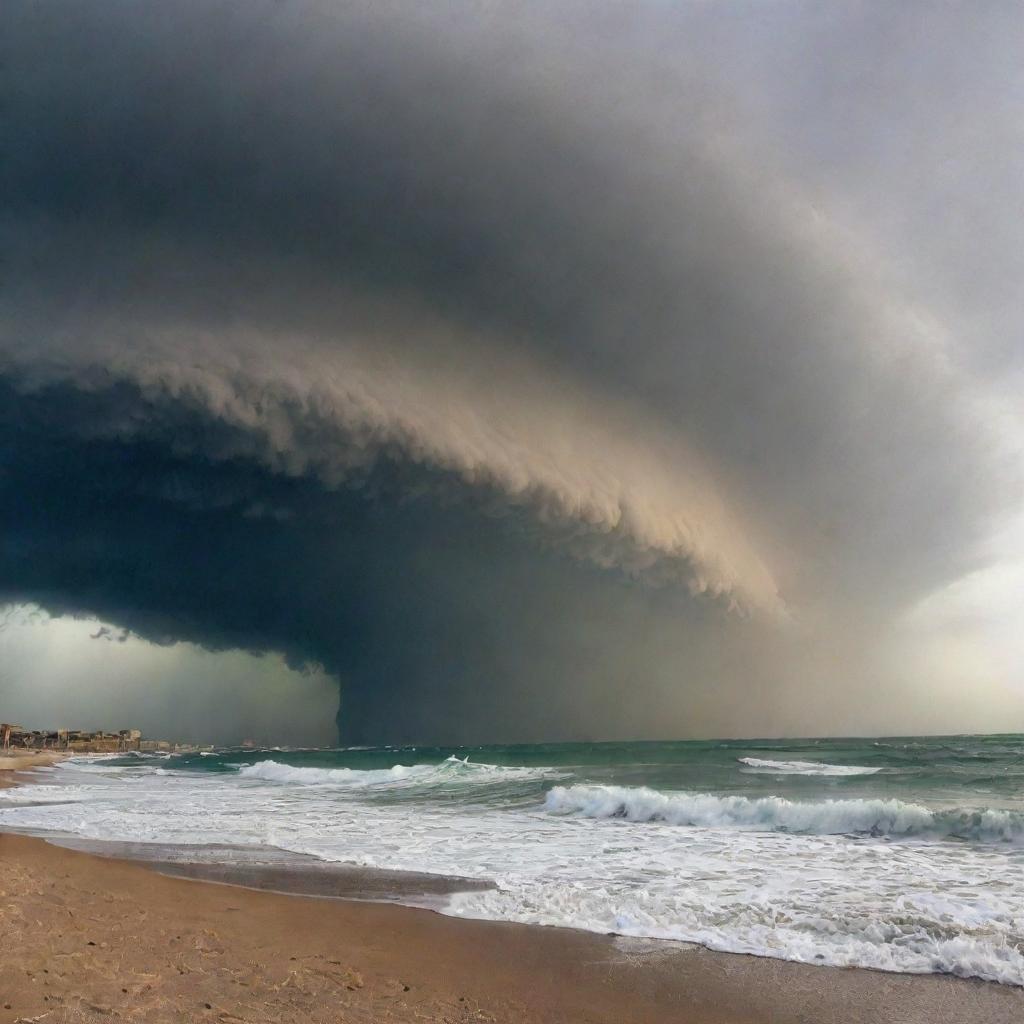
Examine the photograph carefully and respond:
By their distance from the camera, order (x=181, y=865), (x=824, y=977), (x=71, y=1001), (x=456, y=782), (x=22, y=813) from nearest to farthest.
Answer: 1. (x=71, y=1001)
2. (x=824, y=977)
3. (x=181, y=865)
4. (x=22, y=813)
5. (x=456, y=782)

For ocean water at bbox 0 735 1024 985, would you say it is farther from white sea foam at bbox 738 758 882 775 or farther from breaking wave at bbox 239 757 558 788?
breaking wave at bbox 239 757 558 788

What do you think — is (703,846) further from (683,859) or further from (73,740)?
(73,740)

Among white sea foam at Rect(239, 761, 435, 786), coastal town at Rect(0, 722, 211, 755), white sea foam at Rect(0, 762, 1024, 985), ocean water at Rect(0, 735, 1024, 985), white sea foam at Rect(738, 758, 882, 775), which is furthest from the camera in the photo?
coastal town at Rect(0, 722, 211, 755)

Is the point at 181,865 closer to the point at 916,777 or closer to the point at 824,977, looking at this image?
the point at 824,977

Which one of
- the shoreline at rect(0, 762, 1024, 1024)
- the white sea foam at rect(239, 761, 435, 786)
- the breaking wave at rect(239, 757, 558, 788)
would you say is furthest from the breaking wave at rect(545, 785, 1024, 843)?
the white sea foam at rect(239, 761, 435, 786)

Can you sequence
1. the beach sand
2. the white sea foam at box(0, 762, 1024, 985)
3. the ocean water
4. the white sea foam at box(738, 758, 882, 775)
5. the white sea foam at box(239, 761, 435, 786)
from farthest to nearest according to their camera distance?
1. the white sea foam at box(239, 761, 435, 786)
2. the white sea foam at box(738, 758, 882, 775)
3. the ocean water
4. the white sea foam at box(0, 762, 1024, 985)
5. the beach sand

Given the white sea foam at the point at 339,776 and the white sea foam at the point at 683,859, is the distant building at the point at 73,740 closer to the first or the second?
the white sea foam at the point at 339,776

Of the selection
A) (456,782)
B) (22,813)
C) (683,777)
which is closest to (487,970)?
(22,813)
